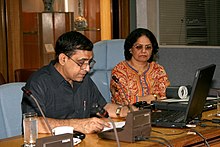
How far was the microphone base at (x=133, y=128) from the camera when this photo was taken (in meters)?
2.20

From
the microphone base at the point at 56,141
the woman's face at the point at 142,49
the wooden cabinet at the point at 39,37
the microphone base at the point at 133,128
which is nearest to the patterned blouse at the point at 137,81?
the woman's face at the point at 142,49

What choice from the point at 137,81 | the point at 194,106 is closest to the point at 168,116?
the point at 194,106

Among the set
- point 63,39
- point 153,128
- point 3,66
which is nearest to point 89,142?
point 153,128

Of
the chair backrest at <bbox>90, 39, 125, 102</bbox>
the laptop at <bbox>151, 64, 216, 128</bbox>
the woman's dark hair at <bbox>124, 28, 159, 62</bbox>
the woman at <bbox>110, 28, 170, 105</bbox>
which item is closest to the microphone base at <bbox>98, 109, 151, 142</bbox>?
the laptop at <bbox>151, 64, 216, 128</bbox>

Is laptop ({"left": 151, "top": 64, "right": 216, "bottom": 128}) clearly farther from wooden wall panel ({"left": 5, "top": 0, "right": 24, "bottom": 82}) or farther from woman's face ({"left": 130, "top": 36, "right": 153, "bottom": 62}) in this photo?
wooden wall panel ({"left": 5, "top": 0, "right": 24, "bottom": 82})

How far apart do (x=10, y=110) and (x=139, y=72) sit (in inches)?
51.7

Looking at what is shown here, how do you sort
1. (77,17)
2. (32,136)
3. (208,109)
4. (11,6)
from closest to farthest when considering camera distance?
(32,136) < (208,109) < (11,6) < (77,17)

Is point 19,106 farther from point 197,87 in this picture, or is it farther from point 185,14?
point 185,14

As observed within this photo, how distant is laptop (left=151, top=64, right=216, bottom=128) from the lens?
2.36 m

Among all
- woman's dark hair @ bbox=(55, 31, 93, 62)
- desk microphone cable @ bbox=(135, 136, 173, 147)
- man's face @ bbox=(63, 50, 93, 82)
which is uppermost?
woman's dark hair @ bbox=(55, 31, 93, 62)

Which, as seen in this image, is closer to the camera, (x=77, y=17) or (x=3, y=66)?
(x=3, y=66)

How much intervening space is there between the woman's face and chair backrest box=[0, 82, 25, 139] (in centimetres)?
117

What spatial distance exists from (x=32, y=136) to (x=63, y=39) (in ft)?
2.41

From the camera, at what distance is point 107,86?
3.98 meters
